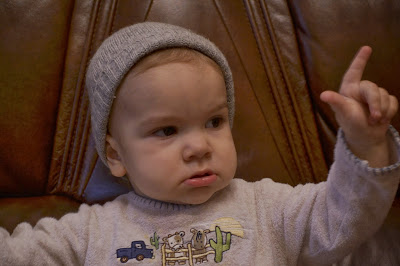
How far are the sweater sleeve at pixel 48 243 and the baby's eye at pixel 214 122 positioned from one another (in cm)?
33

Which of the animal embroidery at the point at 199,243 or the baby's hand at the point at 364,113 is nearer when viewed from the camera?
the baby's hand at the point at 364,113

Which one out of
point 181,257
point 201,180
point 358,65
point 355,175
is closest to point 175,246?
point 181,257

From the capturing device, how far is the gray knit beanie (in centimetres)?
81

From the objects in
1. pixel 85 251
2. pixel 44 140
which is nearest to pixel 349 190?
pixel 85 251

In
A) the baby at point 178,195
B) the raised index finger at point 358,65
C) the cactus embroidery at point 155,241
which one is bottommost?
the cactus embroidery at point 155,241

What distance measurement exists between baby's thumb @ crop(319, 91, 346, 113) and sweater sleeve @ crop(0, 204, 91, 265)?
0.55 metres

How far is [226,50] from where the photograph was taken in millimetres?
1103

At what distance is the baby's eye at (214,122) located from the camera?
0.84 meters

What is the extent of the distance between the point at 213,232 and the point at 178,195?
0.10 metres

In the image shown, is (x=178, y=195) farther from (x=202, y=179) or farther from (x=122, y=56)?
(x=122, y=56)

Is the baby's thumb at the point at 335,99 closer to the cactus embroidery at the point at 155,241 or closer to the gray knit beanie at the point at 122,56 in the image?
the gray knit beanie at the point at 122,56

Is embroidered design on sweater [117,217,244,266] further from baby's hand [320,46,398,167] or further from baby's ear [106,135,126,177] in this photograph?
baby's hand [320,46,398,167]

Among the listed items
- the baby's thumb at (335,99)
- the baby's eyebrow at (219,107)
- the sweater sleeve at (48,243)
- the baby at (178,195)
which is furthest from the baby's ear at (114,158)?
the baby's thumb at (335,99)

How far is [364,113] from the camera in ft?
2.15
